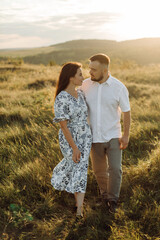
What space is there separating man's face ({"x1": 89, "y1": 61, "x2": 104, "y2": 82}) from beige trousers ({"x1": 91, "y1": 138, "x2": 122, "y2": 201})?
827mm

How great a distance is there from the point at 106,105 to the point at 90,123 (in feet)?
1.16

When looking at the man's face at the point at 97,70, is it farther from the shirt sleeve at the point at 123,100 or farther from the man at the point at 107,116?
the shirt sleeve at the point at 123,100

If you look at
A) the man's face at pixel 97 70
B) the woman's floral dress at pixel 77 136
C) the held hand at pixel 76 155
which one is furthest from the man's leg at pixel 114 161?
the man's face at pixel 97 70

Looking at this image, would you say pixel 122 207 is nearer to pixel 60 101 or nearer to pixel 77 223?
pixel 77 223

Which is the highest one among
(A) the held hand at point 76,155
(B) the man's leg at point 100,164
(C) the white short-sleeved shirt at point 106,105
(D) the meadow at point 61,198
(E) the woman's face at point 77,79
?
(E) the woman's face at point 77,79

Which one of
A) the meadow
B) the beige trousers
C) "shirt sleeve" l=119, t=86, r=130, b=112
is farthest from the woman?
"shirt sleeve" l=119, t=86, r=130, b=112

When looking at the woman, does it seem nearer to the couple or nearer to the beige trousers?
the couple

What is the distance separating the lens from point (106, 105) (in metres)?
3.21

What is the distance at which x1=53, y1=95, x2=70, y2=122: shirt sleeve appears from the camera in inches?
119

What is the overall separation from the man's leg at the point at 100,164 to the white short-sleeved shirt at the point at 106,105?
4.9 inches

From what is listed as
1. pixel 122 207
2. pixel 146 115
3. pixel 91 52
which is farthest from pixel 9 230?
pixel 91 52

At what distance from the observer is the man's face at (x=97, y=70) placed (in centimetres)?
305

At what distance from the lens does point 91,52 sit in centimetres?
7056

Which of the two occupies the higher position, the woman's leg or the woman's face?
the woman's face
